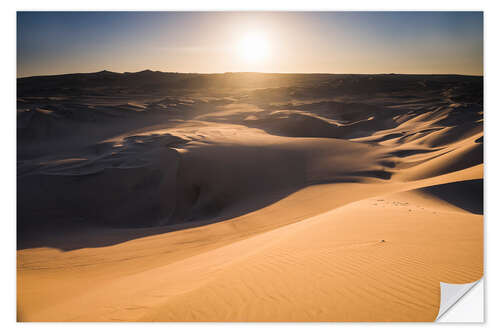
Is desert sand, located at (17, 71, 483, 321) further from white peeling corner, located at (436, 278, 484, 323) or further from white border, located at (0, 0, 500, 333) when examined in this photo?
white border, located at (0, 0, 500, 333)

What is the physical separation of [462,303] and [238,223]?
392cm

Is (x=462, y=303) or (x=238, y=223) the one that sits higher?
(x=238, y=223)

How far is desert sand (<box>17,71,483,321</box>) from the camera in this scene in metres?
3.32

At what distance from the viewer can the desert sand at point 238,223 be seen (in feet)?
10.9

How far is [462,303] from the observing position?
3.81m

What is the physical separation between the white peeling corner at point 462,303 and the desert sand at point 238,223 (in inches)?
4.0

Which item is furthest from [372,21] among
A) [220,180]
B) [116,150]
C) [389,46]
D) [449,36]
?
[116,150]

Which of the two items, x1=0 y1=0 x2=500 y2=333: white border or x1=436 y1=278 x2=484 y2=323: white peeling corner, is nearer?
x1=436 y1=278 x2=484 y2=323: white peeling corner

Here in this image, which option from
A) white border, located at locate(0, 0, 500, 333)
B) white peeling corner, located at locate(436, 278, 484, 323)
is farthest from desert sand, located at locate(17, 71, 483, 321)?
white border, located at locate(0, 0, 500, 333)

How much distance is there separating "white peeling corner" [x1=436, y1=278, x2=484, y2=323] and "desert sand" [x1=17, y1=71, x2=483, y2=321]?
0.33ft

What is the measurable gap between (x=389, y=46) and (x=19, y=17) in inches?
232
